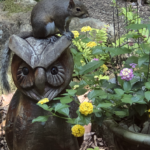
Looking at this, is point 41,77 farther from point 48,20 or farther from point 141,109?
point 141,109

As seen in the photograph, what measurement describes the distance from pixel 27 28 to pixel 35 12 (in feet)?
4.97

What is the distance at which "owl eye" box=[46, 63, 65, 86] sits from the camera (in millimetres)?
1154

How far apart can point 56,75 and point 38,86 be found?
108mm

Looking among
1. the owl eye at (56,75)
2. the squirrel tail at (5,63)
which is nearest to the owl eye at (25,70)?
the owl eye at (56,75)

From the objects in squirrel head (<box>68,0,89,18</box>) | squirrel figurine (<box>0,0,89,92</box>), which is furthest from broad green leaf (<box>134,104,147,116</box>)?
squirrel head (<box>68,0,89,18</box>)

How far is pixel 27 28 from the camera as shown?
106 inches

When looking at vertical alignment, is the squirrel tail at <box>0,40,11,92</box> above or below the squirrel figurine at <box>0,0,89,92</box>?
below

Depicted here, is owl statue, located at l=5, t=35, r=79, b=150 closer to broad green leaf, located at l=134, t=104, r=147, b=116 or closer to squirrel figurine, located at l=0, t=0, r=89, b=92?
squirrel figurine, located at l=0, t=0, r=89, b=92

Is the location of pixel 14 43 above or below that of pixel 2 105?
above

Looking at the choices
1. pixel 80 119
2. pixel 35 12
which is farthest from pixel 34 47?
pixel 80 119

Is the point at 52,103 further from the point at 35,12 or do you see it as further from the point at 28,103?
the point at 35,12

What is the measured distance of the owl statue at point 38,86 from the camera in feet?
3.72

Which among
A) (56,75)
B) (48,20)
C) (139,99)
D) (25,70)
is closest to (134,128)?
(139,99)

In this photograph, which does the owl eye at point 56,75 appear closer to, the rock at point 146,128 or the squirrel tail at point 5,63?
the squirrel tail at point 5,63
